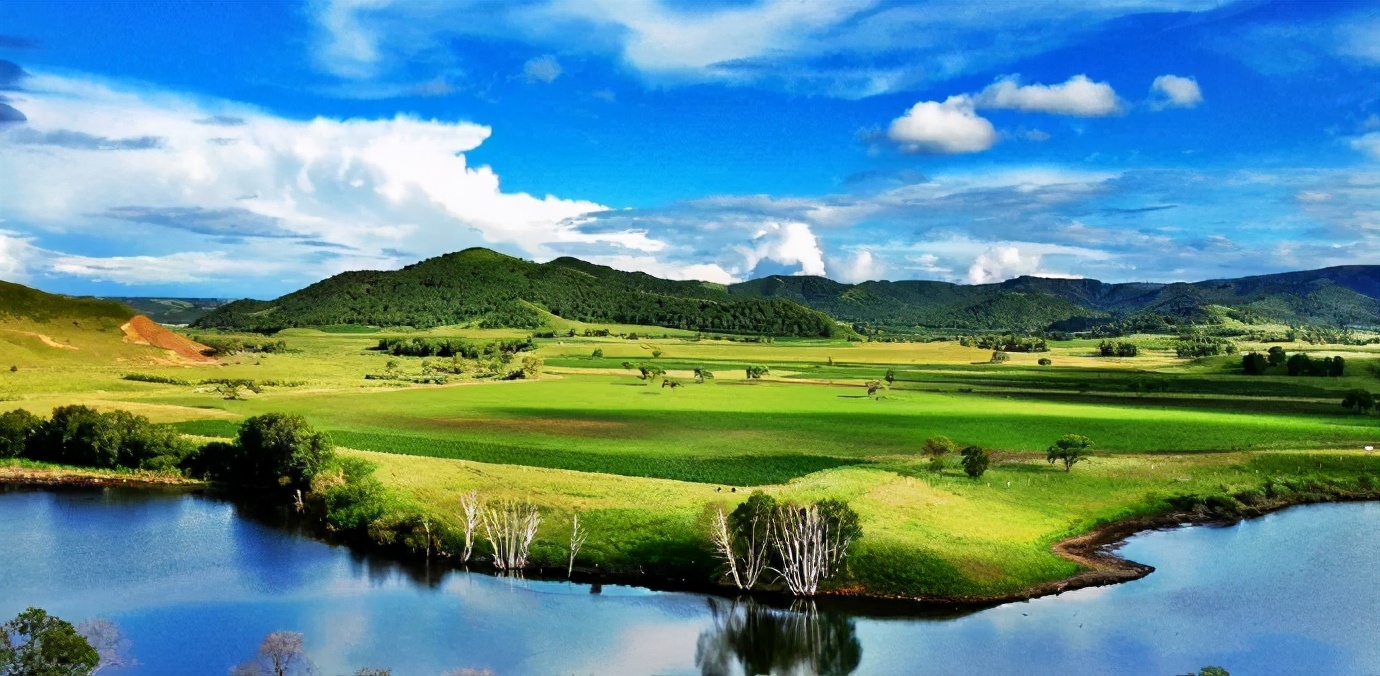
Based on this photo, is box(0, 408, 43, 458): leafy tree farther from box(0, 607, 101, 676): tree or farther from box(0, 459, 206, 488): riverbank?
box(0, 607, 101, 676): tree

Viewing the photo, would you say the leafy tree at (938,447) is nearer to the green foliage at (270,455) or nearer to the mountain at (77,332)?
the green foliage at (270,455)

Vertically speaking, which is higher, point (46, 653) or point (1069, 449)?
point (1069, 449)

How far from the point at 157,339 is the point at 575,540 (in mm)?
162013

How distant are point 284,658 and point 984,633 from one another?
35395 millimetres

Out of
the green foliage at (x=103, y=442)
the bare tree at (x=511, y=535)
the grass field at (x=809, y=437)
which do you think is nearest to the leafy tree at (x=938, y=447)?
the grass field at (x=809, y=437)

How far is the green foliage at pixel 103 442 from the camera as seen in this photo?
89688mm

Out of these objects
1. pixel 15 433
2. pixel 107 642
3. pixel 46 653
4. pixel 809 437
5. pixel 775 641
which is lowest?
pixel 775 641

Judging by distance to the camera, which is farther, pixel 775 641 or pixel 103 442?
pixel 103 442

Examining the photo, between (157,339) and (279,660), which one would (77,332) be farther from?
(279,660)

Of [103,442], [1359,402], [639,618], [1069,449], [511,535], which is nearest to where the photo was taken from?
[639,618]

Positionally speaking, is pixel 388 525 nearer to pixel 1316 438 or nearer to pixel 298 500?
pixel 298 500

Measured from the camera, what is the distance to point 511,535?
59.3m

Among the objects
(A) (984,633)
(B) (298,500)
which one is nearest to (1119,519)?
(A) (984,633)

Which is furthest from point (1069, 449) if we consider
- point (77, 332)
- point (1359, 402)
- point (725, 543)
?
point (77, 332)
